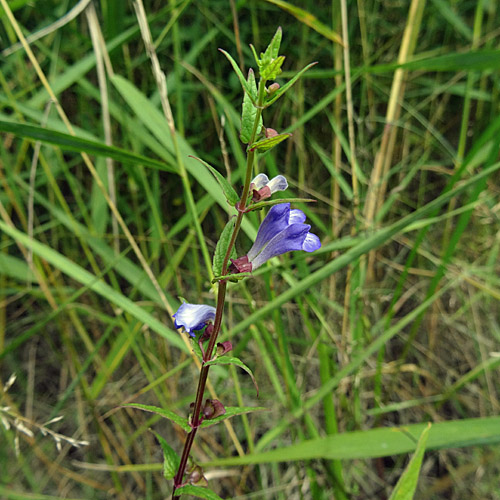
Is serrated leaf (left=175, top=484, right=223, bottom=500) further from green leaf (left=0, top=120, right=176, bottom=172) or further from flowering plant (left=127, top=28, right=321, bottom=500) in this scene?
green leaf (left=0, top=120, right=176, bottom=172)

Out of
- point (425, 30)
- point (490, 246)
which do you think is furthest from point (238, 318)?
point (425, 30)

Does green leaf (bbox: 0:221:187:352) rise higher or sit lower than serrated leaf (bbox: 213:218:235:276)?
lower

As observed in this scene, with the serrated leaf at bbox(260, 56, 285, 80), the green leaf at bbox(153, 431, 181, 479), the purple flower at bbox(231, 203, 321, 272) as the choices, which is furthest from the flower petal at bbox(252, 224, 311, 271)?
the green leaf at bbox(153, 431, 181, 479)

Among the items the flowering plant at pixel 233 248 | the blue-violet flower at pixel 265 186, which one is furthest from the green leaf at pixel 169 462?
the blue-violet flower at pixel 265 186

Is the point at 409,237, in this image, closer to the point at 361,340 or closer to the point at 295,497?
the point at 361,340

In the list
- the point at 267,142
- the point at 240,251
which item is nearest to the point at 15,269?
the point at 240,251

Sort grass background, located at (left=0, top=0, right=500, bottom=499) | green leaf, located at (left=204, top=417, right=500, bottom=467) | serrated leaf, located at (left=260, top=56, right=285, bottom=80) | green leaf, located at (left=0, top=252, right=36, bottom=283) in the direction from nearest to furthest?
serrated leaf, located at (left=260, top=56, right=285, bottom=80) → green leaf, located at (left=204, top=417, right=500, bottom=467) → grass background, located at (left=0, top=0, right=500, bottom=499) → green leaf, located at (left=0, top=252, right=36, bottom=283)

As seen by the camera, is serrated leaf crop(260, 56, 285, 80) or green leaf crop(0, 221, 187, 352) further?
green leaf crop(0, 221, 187, 352)

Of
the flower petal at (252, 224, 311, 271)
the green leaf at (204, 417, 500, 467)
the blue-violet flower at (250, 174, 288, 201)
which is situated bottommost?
the green leaf at (204, 417, 500, 467)

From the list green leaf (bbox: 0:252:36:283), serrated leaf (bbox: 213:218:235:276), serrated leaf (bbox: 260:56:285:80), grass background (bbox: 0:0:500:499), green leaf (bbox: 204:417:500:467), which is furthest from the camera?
green leaf (bbox: 0:252:36:283)
